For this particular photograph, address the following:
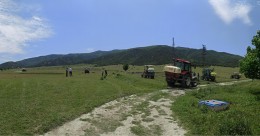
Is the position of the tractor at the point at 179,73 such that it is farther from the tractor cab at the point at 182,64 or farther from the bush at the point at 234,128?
the bush at the point at 234,128

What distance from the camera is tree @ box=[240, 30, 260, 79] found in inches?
1411

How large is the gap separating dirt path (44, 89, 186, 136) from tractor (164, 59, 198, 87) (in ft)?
50.5

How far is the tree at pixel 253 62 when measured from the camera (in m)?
35.8

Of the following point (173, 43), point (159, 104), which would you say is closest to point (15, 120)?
point (159, 104)

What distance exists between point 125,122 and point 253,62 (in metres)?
23.3

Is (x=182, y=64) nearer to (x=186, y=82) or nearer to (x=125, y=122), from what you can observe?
(x=186, y=82)

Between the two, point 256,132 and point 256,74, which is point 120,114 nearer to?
point 256,132

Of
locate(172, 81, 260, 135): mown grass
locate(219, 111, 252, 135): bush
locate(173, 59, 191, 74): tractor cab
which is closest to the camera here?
locate(219, 111, 252, 135): bush

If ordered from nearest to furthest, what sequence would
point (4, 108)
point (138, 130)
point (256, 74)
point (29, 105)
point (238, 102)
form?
point (138, 130)
point (4, 108)
point (29, 105)
point (238, 102)
point (256, 74)

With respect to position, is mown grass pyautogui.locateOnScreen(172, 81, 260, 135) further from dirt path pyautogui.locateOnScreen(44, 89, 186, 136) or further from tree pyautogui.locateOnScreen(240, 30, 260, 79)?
tree pyautogui.locateOnScreen(240, 30, 260, 79)

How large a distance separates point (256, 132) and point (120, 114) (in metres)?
8.33

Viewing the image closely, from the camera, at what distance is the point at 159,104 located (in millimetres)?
25844

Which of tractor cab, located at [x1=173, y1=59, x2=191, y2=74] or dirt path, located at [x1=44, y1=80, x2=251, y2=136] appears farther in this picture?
tractor cab, located at [x1=173, y1=59, x2=191, y2=74]

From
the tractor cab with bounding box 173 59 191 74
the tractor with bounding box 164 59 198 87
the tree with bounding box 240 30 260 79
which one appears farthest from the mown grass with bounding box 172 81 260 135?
the tractor cab with bounding box 173 59 191 74
